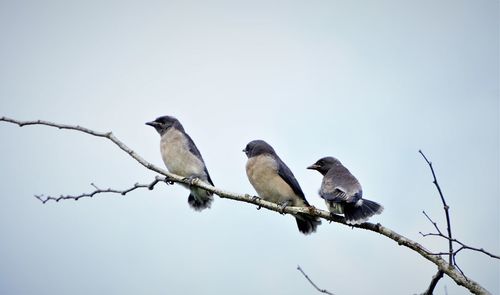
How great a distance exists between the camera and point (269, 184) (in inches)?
378

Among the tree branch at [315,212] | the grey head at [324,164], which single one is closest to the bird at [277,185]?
the grey head at [324,164]

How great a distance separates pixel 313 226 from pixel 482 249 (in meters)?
4.96

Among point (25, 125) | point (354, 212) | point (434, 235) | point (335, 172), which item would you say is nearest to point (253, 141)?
point (335, 172)

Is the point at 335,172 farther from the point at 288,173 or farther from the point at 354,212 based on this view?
the point at 354,212

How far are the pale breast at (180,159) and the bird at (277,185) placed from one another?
44.2 inches

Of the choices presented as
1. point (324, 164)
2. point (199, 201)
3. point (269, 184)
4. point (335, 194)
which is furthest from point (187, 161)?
point (335, 194)

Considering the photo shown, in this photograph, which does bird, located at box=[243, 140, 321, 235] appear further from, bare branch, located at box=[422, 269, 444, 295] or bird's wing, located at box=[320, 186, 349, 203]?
bare branch, located at box=[422, 269, 444, 295]

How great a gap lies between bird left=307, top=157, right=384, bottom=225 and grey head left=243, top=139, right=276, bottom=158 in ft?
4.27

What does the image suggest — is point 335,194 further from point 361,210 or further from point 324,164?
point 324,164

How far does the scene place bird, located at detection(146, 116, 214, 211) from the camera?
10.4 metres

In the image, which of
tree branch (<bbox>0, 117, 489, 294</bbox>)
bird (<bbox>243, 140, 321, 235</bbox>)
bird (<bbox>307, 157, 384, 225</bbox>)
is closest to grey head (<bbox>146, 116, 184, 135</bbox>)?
bird (<bbox>243, 140, 321, 235</bbox>)

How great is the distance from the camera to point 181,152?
10734 millimetres

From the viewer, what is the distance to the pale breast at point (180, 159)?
1064 centimetres

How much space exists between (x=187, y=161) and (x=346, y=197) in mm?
3821
